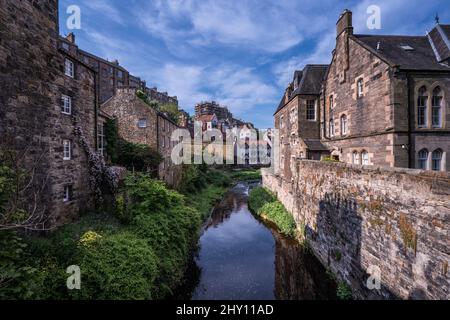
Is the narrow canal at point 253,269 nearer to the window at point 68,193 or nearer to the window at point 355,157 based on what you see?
the window at point 68,193

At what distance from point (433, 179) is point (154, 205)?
10.5 metres

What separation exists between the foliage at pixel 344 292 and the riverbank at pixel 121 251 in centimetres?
684

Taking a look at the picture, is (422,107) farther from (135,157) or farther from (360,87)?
(135,157)

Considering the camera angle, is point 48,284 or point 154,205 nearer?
point 48,284

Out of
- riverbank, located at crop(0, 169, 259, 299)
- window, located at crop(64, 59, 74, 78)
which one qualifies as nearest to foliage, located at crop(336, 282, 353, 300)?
riverbank, located at crop(0, 169, 259, 299)

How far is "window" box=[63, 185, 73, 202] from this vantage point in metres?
10.8

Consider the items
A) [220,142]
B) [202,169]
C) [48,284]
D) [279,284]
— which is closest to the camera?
[48,284]

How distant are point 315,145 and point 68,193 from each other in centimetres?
1835

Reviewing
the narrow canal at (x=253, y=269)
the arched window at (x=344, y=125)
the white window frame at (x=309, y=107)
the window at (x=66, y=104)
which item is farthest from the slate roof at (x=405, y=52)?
the window at (x=66, y=104)

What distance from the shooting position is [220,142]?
52844mm

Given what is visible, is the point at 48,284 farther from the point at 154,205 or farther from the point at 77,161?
the point at 77,161

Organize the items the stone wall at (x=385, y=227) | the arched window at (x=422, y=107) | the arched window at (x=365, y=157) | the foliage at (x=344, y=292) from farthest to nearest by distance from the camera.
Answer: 1. the arched window at (x=365, y=157)
2. the arched window at (x=422, y=107)
3. the foliage at (x=344, y=292)
4. the stone wall at (x=385, y=227)

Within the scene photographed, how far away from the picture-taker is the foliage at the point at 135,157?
682 inches

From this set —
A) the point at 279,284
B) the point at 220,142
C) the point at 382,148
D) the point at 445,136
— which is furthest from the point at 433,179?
the point at 220,142
